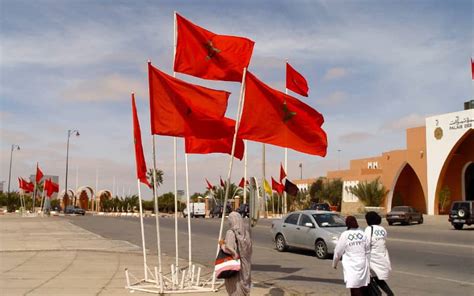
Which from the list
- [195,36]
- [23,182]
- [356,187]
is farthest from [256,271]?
[23,182]

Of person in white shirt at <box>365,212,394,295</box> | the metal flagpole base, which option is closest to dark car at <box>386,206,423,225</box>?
the metal flagpole base

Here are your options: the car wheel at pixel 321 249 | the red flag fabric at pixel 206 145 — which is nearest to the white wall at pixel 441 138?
the car wheel at pixel 321 249

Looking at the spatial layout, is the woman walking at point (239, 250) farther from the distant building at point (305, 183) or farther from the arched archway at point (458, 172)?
the distant building at point (305, 183)

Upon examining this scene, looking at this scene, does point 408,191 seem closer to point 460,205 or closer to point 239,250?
point 460,205

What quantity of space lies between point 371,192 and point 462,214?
23.6 meters

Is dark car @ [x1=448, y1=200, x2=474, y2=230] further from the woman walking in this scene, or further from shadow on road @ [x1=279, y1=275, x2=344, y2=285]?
the woman walking

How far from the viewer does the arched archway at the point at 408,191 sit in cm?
5681

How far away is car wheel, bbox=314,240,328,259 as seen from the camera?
17047mm

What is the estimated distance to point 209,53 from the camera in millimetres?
10305

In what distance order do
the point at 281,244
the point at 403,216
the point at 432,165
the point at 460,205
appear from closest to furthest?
the point at 281,244
the point at 460,205
the point at 403,216
the point at 432,165

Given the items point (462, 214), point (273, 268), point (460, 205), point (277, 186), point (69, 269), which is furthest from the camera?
point (277, 186)

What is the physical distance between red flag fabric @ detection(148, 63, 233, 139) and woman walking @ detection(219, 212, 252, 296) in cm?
235

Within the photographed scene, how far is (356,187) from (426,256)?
41830 mm

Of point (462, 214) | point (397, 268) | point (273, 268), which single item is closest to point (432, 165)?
point (462, 214)
